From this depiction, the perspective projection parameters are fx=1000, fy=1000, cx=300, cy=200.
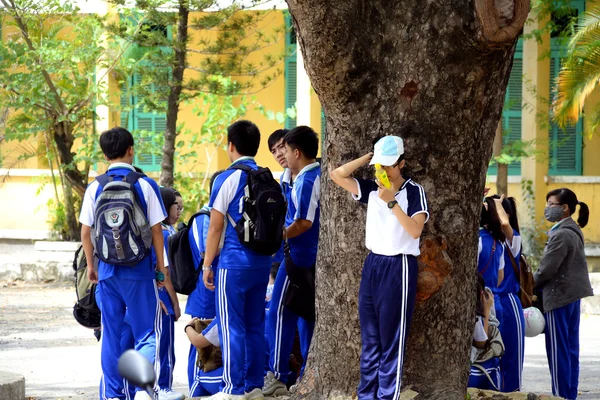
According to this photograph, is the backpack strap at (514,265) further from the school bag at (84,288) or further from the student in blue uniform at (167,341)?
the school bag at (84,288)

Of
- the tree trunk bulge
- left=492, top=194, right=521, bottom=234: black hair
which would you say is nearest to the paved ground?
left=492, top=194, right=521, bottom=234: black hair

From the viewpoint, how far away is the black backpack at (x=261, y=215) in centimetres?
676

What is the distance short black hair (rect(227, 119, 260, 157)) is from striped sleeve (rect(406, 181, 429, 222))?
1.64m

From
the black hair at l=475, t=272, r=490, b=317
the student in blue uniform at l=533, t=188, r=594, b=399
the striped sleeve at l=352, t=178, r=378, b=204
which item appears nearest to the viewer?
the striped sleeve at l=352, t=178, r=378, b=204

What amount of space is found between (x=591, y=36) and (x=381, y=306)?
992cm

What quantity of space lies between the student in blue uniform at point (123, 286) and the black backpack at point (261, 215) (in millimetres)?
591

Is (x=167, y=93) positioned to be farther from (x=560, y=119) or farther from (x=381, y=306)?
(x=381, y=306)

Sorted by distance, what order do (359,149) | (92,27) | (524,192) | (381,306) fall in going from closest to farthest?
(381,306) → (359,149) → (92,27) → (524,192)

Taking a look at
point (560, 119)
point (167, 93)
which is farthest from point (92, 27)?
point (560, 119)

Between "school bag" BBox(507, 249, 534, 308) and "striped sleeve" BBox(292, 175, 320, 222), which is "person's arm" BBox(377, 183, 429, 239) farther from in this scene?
"school bag" BBox(507, 249, 534, 308)

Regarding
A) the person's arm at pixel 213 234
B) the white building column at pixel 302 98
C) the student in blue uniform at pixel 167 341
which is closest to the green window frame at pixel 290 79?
the white building column at pixel 302 98

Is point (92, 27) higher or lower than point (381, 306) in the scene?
higher

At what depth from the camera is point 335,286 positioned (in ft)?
20.8

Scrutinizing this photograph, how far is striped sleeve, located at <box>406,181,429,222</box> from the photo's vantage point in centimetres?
571
